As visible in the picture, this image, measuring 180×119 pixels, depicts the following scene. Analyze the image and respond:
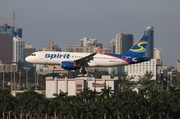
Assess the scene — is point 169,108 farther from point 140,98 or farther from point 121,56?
point 121,56

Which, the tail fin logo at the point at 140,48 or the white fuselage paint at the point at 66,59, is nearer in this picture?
the white fuselage paint at the point at 66,59

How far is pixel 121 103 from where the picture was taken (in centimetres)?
15350

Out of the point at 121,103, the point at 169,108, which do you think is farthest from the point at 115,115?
the point at 169,108

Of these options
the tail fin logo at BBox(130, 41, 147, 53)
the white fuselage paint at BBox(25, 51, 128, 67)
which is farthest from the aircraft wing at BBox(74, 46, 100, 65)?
the tail fin logo at BBox(130, 41, 147, 53)

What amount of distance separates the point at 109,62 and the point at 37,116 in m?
→ 33.0

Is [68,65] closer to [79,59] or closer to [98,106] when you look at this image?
[79,59]

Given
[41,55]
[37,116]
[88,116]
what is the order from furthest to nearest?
[37,116] < [88,116] < [41,55]

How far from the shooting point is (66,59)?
127812 mm

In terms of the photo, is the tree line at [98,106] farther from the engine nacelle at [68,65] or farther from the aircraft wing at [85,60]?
the engine nacelle at [68,65]

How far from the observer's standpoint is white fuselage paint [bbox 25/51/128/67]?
127000 mm

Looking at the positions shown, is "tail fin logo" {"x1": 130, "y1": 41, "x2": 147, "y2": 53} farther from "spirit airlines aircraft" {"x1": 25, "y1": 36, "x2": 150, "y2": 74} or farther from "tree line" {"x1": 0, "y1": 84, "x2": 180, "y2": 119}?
"tree line" {"x1": 0, "y1": 84, "x2": 180, "y2": 119}

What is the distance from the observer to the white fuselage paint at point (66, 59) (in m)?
127

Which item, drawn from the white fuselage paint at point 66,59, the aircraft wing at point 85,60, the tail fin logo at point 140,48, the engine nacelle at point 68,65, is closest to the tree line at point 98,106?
the tail fin logo at point 140,48

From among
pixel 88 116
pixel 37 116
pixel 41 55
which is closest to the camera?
pixel 41 55
